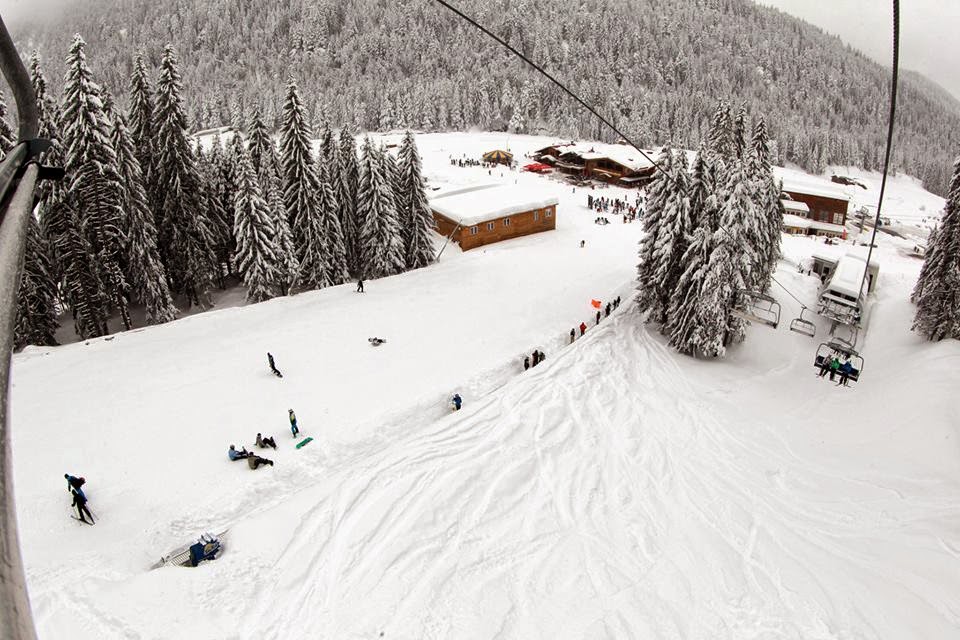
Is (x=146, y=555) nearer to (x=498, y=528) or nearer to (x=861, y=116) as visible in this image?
(x=498, y=528)

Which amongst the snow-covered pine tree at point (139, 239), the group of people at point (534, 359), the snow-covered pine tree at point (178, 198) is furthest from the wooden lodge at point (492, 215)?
the snow-covered pine tree at point (139, 239)

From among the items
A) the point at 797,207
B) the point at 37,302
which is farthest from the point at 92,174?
the point at 797,207

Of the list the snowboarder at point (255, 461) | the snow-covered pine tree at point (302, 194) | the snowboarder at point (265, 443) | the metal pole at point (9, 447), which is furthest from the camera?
the snow-covered pine tree at point (302, 194)

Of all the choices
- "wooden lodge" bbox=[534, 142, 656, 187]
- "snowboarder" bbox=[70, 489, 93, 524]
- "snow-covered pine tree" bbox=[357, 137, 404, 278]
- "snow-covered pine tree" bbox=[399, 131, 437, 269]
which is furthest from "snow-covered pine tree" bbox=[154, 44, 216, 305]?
"wooden lodge" bbox=[534, 142, 656, 187]

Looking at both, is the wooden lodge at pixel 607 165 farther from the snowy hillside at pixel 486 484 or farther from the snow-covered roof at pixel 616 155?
the snowy hillside at pixel 486 484

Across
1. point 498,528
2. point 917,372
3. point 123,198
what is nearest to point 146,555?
point 498,528

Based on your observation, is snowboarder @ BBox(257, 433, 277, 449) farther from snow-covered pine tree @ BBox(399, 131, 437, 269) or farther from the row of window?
the row of window
